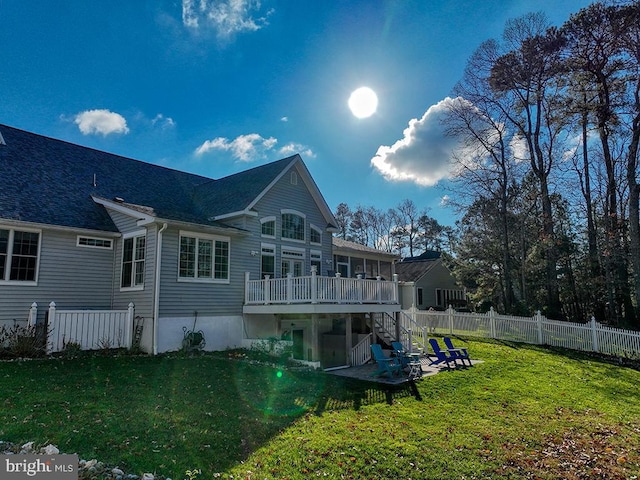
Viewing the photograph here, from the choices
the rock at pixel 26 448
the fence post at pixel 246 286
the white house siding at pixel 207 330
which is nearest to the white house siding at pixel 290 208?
the fence post at pixel 246 286

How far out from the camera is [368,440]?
6.33 meters

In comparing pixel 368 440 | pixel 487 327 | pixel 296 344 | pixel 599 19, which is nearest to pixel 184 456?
pixel 368 440

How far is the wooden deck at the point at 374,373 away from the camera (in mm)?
11055

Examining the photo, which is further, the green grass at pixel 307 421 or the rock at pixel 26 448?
the green grass at pixel 307 421

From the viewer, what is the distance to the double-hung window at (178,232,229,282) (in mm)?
13258

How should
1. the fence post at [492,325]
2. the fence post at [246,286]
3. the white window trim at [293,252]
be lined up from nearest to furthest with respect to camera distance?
the fence post at [246,286]
the white window trim at [293,252]
the fence post at [492,325]

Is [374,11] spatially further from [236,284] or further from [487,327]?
[487,327]

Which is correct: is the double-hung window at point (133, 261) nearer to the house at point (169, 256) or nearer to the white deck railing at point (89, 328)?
the house at point (169, 256)

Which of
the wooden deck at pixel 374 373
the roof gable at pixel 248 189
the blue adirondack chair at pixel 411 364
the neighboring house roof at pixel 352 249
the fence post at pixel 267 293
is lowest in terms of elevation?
the wooden deck at pixel 374 373

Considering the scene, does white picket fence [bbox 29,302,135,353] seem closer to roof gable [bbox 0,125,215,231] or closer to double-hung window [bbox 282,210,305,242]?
roof gable [bbox 0,125,215,231]

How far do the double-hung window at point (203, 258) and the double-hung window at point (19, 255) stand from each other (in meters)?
4.24

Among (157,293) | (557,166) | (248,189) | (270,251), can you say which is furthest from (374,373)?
(557,166)

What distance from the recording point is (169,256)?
12773mm

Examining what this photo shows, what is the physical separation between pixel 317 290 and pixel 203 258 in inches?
167
